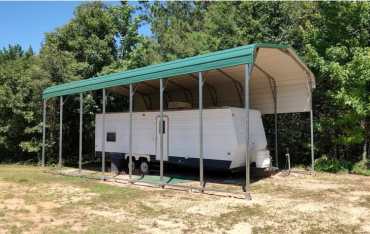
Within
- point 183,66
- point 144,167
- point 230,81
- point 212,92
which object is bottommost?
point 144,167

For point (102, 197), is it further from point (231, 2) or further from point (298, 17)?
point (231, 2)

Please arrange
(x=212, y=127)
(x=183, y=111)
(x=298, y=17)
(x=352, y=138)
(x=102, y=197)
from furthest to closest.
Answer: (x=298, y=17) → (x=352, y=138) → (x=183, y=111) → (x=212, y=127) → (x=102, y=197)

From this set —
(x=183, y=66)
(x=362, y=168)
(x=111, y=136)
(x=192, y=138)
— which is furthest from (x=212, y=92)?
(x=362, y=168)

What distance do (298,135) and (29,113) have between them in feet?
41.5

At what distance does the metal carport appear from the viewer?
34.3ft

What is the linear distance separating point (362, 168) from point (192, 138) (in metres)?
6.41

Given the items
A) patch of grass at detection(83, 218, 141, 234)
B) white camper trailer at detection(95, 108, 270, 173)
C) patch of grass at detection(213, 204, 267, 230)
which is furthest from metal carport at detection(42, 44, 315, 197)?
patch of grass at detection(83, 218, 141, 234)

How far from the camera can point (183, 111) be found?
42.0 ft

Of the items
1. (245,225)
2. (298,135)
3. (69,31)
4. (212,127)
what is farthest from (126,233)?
(69,31)

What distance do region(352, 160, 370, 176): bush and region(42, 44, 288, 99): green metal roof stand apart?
18.9ft

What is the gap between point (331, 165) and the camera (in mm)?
14383

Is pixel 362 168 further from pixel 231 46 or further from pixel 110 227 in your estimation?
pixel 110 227

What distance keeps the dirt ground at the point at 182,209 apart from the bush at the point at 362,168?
1594 mm

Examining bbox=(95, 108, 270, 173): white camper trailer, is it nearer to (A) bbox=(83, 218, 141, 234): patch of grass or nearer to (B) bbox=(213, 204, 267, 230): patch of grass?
(B) bbox=(213, 204, 267, 230): patch of grass
